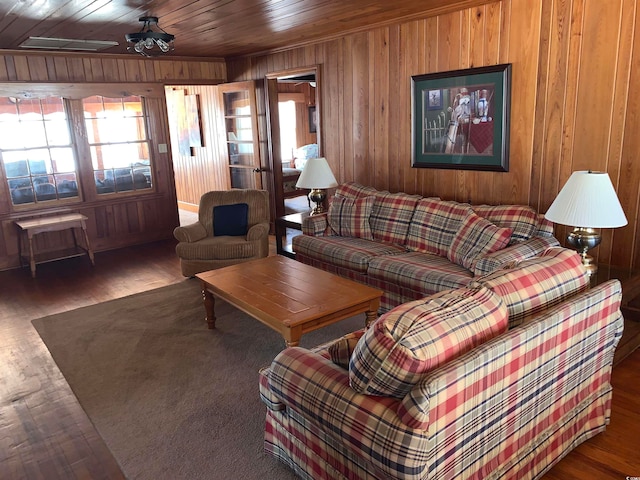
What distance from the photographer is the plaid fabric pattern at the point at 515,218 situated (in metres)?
3.48

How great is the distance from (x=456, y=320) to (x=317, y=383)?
55cm

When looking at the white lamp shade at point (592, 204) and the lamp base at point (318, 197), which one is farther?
the lamp base at point (318, 197)

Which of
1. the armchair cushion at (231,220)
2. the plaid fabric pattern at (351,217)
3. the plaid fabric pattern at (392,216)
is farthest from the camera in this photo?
the armchair cushion at (231,220)

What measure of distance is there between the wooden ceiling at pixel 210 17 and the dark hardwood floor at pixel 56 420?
2.30 m

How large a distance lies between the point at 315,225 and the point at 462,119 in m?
1.57

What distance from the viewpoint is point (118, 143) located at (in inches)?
245

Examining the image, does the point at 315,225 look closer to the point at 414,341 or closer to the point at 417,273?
the point at 417,273

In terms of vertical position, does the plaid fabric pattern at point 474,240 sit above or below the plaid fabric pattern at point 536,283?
below

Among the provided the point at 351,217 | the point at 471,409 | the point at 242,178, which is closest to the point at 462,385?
the point at 471,409

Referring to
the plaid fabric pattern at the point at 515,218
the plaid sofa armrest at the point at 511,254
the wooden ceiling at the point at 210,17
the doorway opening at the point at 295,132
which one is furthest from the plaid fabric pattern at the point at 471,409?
the doorway opening at the point at 295,132

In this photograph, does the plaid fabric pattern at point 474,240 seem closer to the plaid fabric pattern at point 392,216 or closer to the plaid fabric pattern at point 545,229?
the plaid fabric pattern at point 545,229

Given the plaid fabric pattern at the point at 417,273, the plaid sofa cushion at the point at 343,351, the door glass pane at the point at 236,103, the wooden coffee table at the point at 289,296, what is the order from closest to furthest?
the plaid sofa cushion at the point at 343,351 < the wooden coffee table at the point at 289,296 < the plaid fabric pattern at the point at 417,273 < the door glass pane at the point at 236,103

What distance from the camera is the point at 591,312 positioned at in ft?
6.93

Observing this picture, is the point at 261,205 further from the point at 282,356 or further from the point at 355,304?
the point at 282,356
